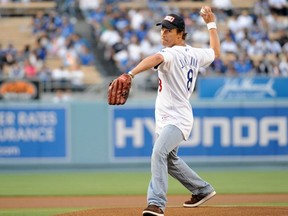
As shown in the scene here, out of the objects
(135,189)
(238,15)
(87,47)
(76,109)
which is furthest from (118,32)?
(135,189)

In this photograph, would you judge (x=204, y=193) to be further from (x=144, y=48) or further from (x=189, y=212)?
(x=144, y=48)

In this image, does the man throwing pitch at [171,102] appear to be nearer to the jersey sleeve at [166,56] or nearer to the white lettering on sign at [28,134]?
the jersey sleeve at [166,56]

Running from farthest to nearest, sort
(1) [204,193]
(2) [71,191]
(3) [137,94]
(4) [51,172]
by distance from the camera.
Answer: (3) [137,94] < (4) [51,172] < (2) [71,191] < (1) [204,193]

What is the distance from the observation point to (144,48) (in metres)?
21.5

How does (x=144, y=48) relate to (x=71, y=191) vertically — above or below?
above

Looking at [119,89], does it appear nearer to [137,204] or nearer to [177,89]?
[177,89]

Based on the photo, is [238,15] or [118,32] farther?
[238,15]

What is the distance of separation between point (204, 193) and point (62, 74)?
12141 mm

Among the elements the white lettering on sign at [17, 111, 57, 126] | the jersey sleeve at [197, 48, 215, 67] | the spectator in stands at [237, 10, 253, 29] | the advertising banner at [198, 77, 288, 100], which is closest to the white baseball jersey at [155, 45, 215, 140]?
the jersey sleeve at [197, 48, 215, 67]

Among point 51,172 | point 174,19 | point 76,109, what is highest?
point 174,19

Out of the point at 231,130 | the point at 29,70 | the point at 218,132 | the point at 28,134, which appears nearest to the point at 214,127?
the point at 218,132

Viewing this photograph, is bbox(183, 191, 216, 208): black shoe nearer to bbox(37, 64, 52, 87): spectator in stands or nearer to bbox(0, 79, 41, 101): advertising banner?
bbox(0, 79, 41, 101): advertising banner

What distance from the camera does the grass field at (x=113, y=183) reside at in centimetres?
1205

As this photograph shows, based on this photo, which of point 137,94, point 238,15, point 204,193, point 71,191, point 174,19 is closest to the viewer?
point 174,19
